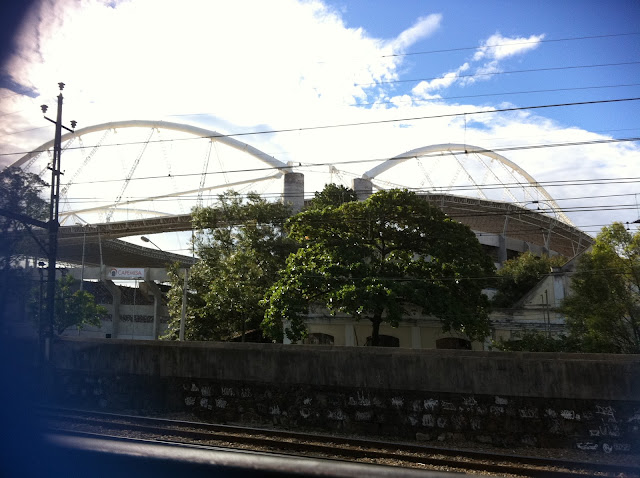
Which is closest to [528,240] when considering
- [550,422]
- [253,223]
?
[253,223]

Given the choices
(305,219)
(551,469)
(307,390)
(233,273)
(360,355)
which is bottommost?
(551,469)

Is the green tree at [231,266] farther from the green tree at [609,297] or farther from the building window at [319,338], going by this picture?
the green tree at [609,297]

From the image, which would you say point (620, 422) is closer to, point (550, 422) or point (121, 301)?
point (550, 422)

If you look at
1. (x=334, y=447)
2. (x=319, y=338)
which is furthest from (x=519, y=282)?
(x=334, y=447)

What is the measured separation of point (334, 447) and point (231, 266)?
16160 mm

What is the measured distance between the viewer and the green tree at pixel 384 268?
58.4 feet

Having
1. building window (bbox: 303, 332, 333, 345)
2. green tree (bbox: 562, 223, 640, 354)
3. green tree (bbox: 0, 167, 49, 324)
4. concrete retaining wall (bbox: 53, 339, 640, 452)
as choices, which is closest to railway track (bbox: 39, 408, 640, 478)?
concrete retaining wall (bbox: 53, 339, 640, 452)

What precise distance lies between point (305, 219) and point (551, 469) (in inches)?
561

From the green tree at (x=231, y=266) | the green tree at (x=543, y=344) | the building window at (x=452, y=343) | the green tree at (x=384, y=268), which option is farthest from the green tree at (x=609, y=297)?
the green tree at (x=231, y=266)

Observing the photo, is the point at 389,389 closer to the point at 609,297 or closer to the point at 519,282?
the point at 609,297

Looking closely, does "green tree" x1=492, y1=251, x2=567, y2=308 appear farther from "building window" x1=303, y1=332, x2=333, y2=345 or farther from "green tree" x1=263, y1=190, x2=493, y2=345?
"green tree" x1=263, y1=190, x2=493, y2=345

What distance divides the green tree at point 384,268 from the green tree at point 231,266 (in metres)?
4.13

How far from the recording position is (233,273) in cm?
2458

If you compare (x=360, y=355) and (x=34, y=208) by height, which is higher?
(x=34, y=208)
